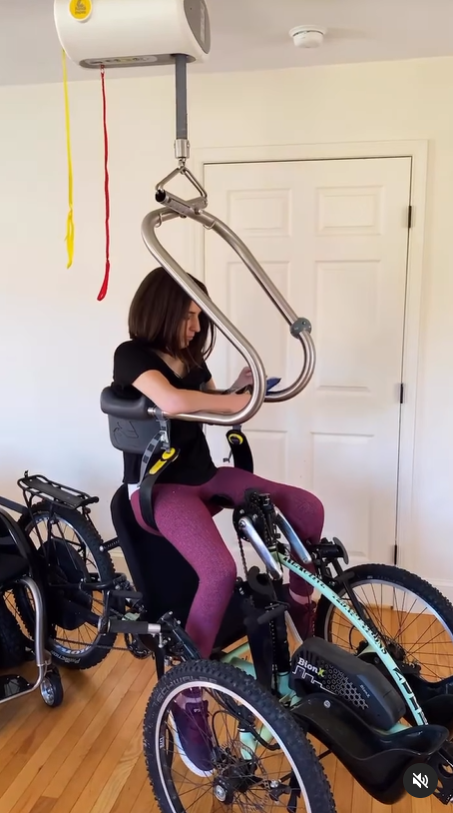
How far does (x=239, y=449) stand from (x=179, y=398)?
1.37 ft

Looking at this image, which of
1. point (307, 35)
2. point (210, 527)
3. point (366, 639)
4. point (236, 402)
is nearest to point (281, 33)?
point (307, 35)

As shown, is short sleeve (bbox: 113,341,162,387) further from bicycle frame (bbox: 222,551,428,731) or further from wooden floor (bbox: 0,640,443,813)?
wooden floor (bbox: 0,640,443,813)

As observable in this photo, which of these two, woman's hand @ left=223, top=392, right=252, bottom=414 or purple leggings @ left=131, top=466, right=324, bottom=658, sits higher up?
woman's hand @ left=223, top=392, right=252, bottom=414

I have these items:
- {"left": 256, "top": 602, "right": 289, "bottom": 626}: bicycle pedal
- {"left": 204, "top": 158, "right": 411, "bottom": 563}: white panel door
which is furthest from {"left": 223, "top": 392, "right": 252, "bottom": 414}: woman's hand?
{"left": 204, "top": 158, "right": 411, "bottom": 563}: white panel door

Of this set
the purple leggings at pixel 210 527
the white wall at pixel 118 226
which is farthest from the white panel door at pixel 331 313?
the purple leggings at pixel 210 527

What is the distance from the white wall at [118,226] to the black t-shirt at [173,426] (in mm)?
1045

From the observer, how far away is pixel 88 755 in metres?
2.04

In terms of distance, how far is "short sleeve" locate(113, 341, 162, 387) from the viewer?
5.82 feet

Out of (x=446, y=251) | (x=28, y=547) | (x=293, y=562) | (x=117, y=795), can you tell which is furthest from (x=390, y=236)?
(x=117, y=795)

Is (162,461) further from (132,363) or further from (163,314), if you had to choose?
(163,314)

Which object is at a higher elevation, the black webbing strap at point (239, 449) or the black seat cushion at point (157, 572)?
the black webbing strap at point (239, 449)

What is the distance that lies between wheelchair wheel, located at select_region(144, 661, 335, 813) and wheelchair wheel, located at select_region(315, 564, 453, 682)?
412mm

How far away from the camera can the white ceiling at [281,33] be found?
200 cm

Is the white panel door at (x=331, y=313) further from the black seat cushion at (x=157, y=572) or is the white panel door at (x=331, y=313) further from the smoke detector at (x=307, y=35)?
the black seat cushion at (x=157, y=572)
